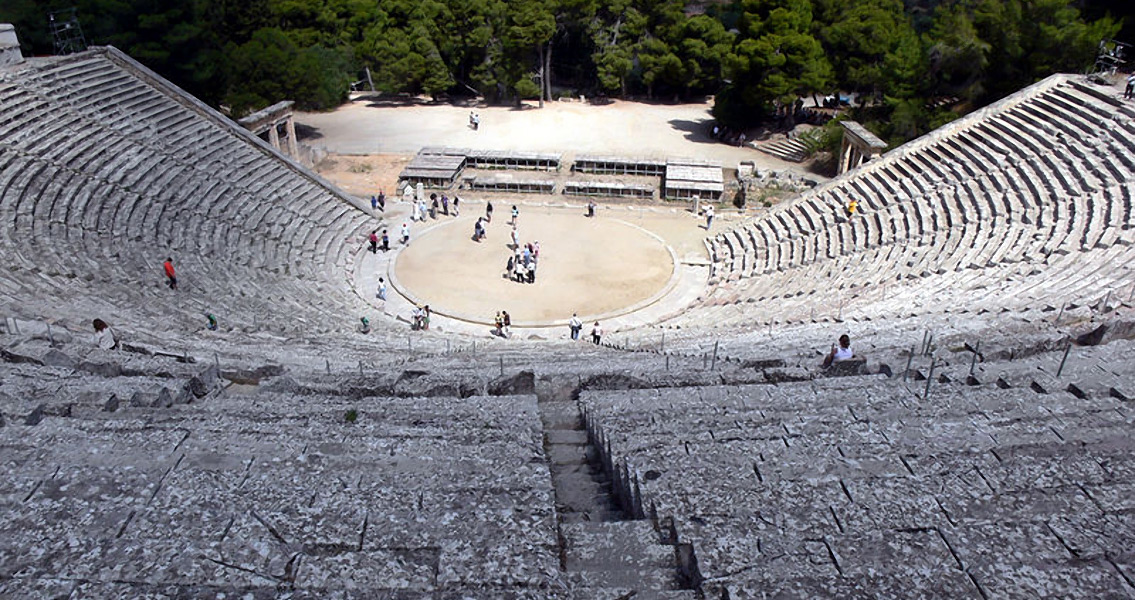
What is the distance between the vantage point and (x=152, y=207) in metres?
18.6

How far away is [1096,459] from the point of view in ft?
17.5

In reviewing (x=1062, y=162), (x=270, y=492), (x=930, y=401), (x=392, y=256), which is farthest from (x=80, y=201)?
(x=1062, y=162)

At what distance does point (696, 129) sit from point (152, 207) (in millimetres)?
25637

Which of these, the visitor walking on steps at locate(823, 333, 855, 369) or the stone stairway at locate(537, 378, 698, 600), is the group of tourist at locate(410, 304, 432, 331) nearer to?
the visitor walking on steps at locate(823, 333, 855, 369)

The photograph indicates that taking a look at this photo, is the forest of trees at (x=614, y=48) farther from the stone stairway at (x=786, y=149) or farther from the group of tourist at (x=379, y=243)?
the group of tourist at (x=379, y=243)

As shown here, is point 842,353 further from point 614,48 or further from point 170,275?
point 614,48

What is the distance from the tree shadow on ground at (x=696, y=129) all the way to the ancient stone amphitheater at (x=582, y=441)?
19.6 meters

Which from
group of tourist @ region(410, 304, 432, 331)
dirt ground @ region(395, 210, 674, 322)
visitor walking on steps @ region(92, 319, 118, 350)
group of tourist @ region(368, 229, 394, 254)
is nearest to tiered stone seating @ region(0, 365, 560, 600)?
visitor walking on steps @ region(92, 319, 118, 350)

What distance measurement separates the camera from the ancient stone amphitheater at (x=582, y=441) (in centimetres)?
438

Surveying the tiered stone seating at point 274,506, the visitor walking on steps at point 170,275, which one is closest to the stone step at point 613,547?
the tiered stone seating at point 274,506

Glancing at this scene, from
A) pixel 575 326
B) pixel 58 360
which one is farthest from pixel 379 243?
pixel 58 360

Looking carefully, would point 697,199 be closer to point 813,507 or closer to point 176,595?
point 813,507

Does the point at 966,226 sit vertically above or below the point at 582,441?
below

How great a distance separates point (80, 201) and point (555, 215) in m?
13.7
